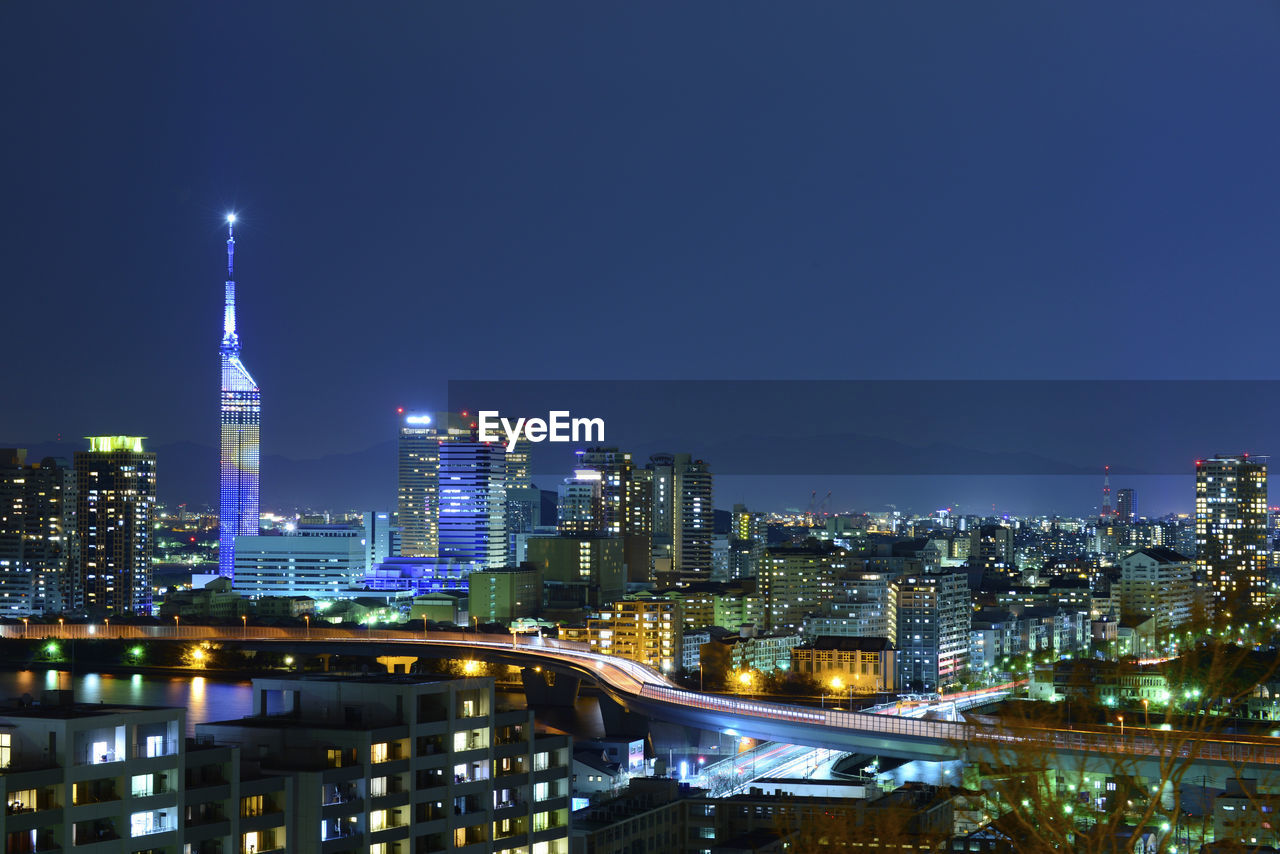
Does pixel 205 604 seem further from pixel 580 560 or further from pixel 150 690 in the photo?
pixel 150 690

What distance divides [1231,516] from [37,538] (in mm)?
19499

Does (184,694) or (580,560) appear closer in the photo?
(184,694)

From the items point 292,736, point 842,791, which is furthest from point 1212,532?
point 292,736

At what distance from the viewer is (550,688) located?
1681cm

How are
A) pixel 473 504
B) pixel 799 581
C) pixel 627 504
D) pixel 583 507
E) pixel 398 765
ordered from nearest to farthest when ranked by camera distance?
pixel 398 765 → pixel 799 581 → pixel 627 504 → pixel 583 507 → pixel 473 504

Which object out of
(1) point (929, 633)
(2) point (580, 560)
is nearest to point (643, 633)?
(1) point (929, 633)

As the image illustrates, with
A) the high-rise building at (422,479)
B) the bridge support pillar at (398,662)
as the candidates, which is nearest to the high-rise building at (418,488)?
the high-rise building at (422,479)

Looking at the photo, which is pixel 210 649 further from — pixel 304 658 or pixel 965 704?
pixel 965 704

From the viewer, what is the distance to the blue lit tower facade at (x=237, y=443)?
121ft

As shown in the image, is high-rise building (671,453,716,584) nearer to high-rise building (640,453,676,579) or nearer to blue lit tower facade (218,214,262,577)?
high-rise building (640,453,676,579)

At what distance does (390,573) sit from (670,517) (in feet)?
18.3

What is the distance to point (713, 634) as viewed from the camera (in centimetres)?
2064

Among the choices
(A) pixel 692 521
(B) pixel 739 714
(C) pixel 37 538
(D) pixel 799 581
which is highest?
(A) pixel 692 521

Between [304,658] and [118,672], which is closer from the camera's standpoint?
[118,672]
